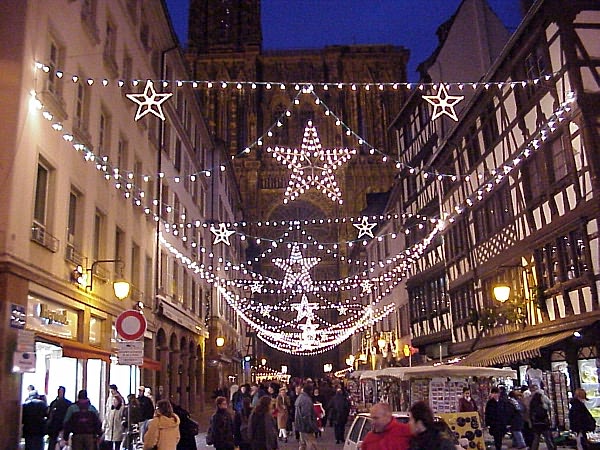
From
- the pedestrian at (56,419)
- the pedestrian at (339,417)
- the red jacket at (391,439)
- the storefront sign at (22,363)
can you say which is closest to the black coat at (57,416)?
the pedestrian at (56,419)

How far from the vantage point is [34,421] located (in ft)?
36.1

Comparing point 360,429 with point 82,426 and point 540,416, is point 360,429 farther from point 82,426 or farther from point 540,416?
point 540,416

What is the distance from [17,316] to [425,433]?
7.86 m

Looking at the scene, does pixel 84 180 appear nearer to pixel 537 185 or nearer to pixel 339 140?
pixel 537 185

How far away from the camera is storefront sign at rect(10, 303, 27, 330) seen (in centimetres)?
1051

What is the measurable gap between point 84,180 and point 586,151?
1106cm

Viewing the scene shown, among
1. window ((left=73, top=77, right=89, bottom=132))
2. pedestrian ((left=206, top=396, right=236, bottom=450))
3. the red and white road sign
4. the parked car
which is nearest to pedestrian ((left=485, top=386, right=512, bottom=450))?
the parked car

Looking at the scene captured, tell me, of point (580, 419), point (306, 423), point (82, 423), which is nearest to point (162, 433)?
point (82, 423)

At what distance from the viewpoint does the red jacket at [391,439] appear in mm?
5480

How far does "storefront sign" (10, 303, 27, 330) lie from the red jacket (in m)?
7.12

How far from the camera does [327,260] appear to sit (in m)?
66.7

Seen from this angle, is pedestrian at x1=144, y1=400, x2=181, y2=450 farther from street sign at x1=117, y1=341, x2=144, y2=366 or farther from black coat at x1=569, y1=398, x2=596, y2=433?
black coat at x1=569, y1=398, x2=596, y2=433

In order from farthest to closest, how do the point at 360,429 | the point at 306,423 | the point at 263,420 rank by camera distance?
the point at 306,423
the point at 263,420
the point at 360,429

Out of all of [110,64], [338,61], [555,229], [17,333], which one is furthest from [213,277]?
[338,61]
